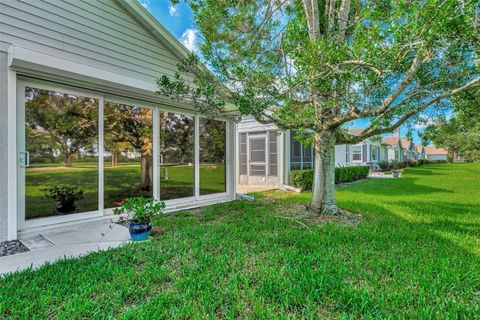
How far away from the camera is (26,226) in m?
4.55

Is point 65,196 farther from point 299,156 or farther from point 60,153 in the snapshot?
point 299,156

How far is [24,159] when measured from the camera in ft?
14.8

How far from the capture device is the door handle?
447 cm

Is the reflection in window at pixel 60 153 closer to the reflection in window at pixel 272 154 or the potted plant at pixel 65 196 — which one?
the potted plant at pixel 65 196

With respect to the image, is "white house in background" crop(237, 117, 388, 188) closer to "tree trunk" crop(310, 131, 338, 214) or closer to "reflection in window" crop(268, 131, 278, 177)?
"reflection in window" crop(268, 131, 278, 177)

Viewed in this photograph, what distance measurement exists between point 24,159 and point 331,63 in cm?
582

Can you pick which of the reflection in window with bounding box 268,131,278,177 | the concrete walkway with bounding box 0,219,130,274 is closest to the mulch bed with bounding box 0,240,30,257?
the concrete walkway with bounding box 0,219,130,274

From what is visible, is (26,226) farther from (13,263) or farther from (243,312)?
(243,312)

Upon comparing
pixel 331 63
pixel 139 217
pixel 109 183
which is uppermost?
pixel 331 63

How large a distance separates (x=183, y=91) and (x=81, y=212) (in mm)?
3462

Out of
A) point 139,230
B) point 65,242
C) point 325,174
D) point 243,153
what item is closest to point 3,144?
point 65,242

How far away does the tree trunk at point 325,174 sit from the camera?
20.6ft

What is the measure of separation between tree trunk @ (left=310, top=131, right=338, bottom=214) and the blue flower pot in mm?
4270

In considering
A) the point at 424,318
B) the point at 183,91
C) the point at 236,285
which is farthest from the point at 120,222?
the point at 424,318
